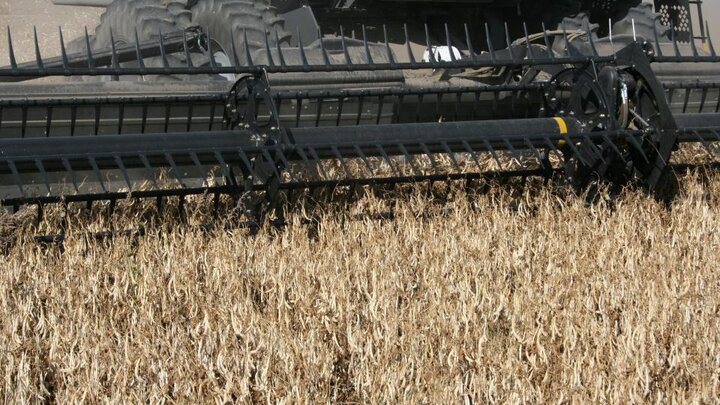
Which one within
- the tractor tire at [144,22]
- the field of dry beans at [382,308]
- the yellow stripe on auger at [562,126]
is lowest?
the tractor tire at [144,22]

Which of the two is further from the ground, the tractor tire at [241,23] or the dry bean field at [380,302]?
the dry bean field at [380,302]

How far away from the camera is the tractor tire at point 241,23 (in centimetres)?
639

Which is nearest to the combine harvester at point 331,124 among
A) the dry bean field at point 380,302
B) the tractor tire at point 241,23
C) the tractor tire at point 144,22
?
the dry bean field at point 380,302

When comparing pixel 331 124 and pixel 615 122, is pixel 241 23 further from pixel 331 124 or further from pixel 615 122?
pixel 615 122

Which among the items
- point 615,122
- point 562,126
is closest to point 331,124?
point 562,126

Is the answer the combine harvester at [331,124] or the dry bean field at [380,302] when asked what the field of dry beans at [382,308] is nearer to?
the dry bean field at [380,302]

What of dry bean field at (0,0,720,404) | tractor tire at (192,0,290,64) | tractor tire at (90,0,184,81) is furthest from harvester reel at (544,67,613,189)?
tractor tire at (90,0,184,81)

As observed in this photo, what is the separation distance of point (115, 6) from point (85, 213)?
3.63 m

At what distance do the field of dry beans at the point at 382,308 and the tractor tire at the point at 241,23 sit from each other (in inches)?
84.9

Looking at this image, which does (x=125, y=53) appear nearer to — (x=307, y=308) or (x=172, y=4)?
(x=172, y=4)

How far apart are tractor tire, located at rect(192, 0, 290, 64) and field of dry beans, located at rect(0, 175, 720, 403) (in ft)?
7.08

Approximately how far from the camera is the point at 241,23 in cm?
641

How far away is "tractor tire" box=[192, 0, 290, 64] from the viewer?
639cm

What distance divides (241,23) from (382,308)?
3527 mm
